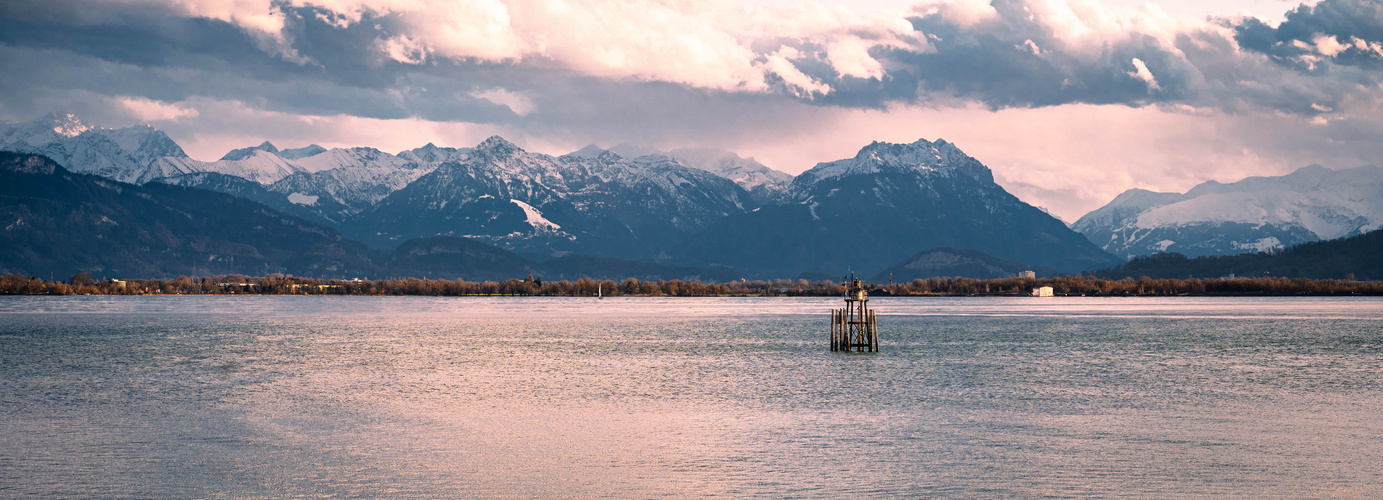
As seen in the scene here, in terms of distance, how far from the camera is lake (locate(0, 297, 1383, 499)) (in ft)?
140

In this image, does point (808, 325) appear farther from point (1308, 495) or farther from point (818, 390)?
point (1308, 495)

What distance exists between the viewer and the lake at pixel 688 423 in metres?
42.6

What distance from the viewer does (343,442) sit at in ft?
173

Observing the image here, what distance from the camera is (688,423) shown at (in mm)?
59812

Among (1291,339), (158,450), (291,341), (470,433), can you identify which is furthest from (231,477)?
(1291,339)

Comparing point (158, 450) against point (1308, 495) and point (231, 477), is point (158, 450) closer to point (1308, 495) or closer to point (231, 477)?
point (231, 477)

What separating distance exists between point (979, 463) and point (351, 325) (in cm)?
16089

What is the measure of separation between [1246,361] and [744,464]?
7614cm

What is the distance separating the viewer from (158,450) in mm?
49781

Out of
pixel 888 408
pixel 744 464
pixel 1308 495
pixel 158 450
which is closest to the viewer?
pixel 1308 495

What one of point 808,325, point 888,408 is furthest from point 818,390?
point 808,325

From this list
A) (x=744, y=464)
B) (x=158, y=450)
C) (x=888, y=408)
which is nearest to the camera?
(x=744, y=464)

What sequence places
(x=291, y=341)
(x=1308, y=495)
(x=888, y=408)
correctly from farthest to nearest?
1. (x=291, y=341)
2. (x=888, y=408)
3. (x=1308, y=495)

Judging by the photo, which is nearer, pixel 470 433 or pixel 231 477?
pixel 231 477
